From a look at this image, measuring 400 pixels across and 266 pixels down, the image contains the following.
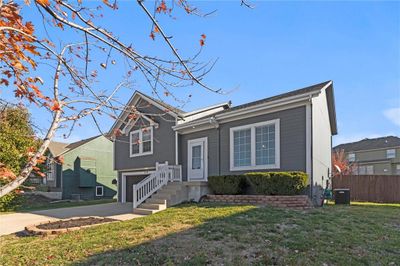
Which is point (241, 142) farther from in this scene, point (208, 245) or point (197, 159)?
point (208, 245)

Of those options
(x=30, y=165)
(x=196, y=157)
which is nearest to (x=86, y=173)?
(x=196, y=157)

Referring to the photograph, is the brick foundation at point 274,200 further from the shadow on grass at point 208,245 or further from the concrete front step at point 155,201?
the shadow on grass at point 208,245

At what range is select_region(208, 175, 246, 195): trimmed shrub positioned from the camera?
506 inches

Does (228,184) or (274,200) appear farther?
(228,184)

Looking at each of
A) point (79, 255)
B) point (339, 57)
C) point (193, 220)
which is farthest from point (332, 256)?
point (339, 57)

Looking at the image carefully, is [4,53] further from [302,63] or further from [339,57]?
[339,57]

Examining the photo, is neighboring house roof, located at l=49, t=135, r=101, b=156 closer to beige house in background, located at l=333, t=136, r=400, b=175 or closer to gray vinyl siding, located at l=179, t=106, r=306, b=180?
gray vinyl siding, located at l=179, t=106, r=306, b=180

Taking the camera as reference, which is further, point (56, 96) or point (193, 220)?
point (193, 220)

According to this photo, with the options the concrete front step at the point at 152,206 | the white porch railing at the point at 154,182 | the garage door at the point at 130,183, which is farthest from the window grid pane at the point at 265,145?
the garage door at the point at 130,183

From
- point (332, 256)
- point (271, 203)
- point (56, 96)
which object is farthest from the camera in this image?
point (271, 203)

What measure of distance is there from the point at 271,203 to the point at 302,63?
4.93 meters

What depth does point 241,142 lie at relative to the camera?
558 inches

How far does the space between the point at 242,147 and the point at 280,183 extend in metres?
3.06

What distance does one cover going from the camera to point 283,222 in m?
8.28
